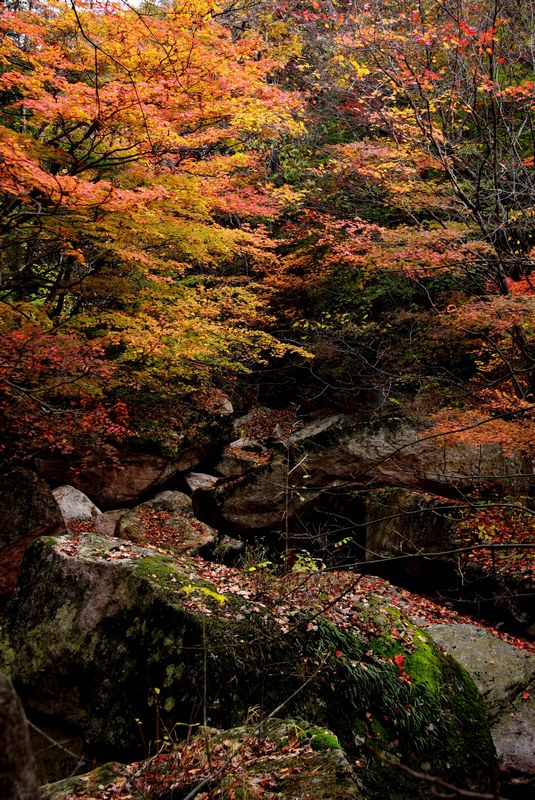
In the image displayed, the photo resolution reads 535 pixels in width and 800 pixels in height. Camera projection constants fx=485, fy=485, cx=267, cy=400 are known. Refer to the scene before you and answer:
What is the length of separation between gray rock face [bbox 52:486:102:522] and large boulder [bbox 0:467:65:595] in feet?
5.94

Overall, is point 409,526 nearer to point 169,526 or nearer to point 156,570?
point 169,526

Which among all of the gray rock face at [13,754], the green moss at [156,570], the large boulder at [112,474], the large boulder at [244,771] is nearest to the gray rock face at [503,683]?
the large boulder at [244,771]

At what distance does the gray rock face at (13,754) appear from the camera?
112 cm

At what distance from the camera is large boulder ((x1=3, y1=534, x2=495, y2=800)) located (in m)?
3.71

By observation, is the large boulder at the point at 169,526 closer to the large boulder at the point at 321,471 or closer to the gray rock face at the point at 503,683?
the large boulder at the point at 321,471

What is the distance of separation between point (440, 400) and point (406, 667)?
7650 mm

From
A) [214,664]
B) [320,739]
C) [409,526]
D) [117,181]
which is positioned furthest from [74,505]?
[320,739]

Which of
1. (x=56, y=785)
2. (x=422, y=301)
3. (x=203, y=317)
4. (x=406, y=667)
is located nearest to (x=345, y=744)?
(x=406, y=667)

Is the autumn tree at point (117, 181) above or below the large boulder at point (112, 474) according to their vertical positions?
above

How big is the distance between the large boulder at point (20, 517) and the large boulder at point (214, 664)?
2.85 m

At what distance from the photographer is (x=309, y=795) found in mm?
2365

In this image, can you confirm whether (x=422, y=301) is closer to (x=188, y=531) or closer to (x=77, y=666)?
(x=188, y=531)

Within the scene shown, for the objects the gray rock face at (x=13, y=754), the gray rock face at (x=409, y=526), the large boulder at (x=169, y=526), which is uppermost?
the gray rock face at (x=13, y=754)

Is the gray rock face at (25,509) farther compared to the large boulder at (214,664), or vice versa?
the gray rock face at (25,509)
